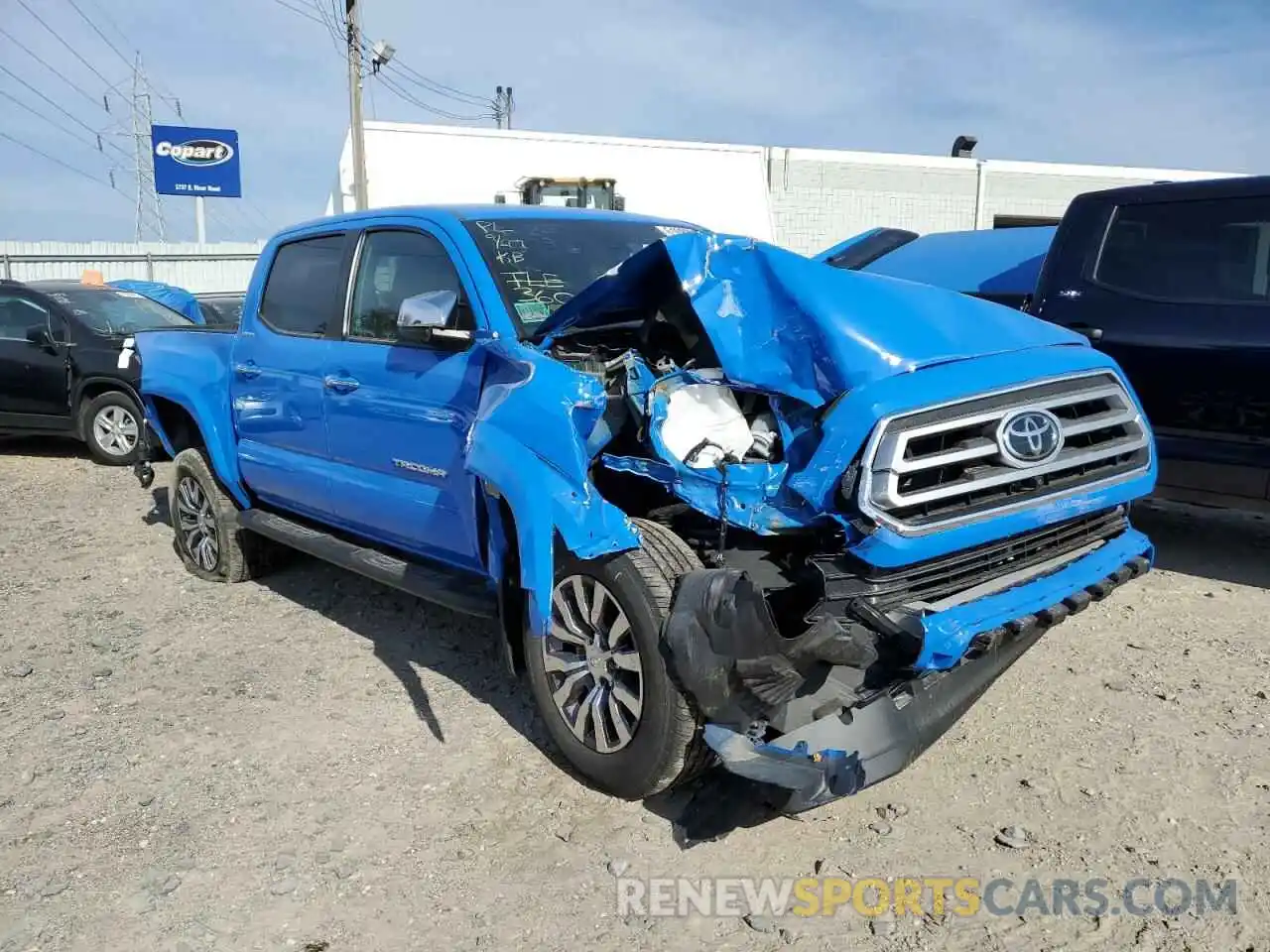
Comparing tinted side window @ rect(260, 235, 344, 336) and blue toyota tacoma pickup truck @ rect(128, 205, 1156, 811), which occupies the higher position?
tinted side window @ rect(260, 235, 344, 336)

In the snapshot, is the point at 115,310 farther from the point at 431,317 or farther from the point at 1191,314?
the point at 1191,314

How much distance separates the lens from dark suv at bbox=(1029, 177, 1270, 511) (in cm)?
498

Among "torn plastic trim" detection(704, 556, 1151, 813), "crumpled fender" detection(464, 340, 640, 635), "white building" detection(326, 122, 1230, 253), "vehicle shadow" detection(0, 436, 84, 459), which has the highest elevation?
"white building" detection(326, 122, 1230, 253)

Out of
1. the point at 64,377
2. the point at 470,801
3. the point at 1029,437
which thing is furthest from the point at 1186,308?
the point at 64,377

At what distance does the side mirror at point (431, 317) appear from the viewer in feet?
11.7

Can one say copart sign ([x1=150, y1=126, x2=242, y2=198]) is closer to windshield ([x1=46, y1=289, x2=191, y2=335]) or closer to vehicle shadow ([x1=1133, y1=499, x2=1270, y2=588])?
windshield ([x1=46, y1=289, x2=191, y2=335])

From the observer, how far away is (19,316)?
9.52 meters

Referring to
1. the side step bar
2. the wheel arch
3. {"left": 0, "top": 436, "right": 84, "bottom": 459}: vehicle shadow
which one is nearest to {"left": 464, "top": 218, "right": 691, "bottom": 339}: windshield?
the side step bar

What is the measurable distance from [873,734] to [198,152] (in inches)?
1376

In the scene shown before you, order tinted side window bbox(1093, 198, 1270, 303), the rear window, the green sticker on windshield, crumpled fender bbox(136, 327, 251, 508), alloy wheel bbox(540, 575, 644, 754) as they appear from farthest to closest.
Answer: the rear window < crumpled fender bbox(136, 327, 251, 508) < tinted side window bbox(1093, 198, 1270, 303) < the green sticker on windshield < alloy wheel bbox(540, 575, 644, 754)

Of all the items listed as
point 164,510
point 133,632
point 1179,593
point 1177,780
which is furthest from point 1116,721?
point 164,510

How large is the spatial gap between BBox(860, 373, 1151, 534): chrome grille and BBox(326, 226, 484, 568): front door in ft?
5.13

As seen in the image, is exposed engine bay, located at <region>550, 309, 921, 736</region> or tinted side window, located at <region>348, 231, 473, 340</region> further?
tinted side window, located at <region>348, 231, 473, 340</region>

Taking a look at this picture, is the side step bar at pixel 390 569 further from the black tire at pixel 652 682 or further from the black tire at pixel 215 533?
the black tire at pixel 652 682
